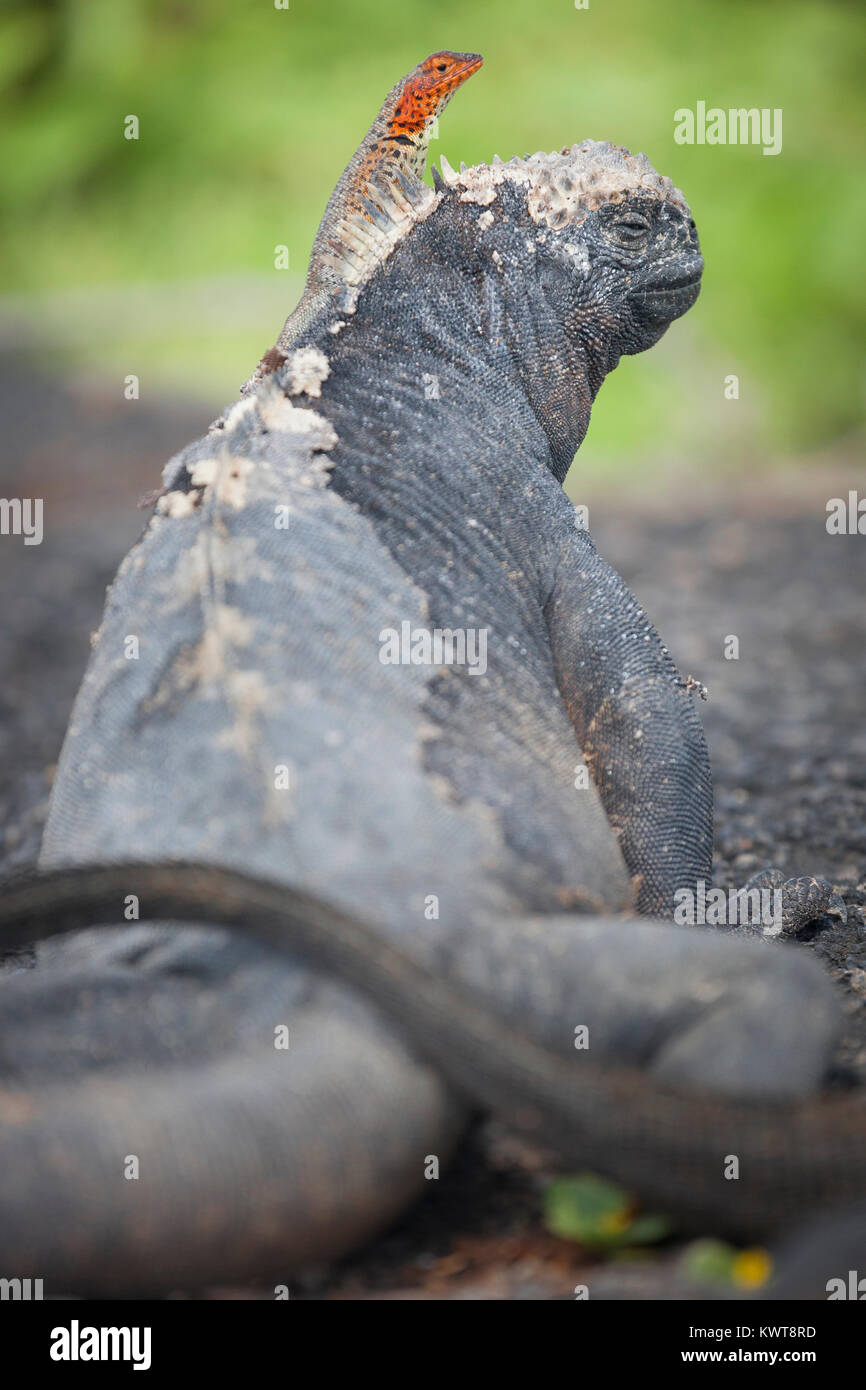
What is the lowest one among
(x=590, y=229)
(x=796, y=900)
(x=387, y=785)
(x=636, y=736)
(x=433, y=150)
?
(x=796, y=900)

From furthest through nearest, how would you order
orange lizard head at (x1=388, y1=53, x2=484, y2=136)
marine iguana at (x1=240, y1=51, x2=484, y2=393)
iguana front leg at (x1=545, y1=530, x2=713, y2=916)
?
Answer: orange lizard head at (x1=388, y1=53, x2=484, y2=136) → marine iguana at (x1=240, y1=51, x2=484, y2=393) → iguana front leg at (x1=545, y1=530, x2=713, y2=916)

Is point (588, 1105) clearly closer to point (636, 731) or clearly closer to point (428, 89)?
point (636, 731)

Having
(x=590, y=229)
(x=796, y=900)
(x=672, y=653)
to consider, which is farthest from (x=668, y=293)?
(x=672, y=653)

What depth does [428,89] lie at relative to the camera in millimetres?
4051

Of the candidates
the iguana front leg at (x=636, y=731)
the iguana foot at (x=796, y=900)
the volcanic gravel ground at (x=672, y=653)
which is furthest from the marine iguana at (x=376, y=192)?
the volcanic gravel ground at (x=672, y=653)

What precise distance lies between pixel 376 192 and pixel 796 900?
2.36 meters

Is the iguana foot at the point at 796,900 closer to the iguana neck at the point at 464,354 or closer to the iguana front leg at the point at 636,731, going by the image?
the iguana front leg at the point at 636,731

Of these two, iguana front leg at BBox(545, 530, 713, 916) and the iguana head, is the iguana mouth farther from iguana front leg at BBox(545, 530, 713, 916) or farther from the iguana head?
iguana front leg at BBox(545, 530, 713, 916)

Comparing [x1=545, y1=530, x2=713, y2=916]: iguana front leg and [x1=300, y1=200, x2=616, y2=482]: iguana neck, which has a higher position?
[x1=300, y1=200, x2=616, y2=482]: iguana neck

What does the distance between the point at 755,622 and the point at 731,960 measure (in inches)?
249

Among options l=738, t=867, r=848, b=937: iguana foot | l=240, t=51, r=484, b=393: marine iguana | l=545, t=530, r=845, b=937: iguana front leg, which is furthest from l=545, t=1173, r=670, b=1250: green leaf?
l=240, t=51, r=484, b=393: marine iguana

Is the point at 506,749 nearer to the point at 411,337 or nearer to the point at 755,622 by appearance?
the point at 411,337

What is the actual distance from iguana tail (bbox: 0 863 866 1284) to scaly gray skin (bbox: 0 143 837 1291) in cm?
2

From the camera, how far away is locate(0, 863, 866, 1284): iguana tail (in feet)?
8.00
